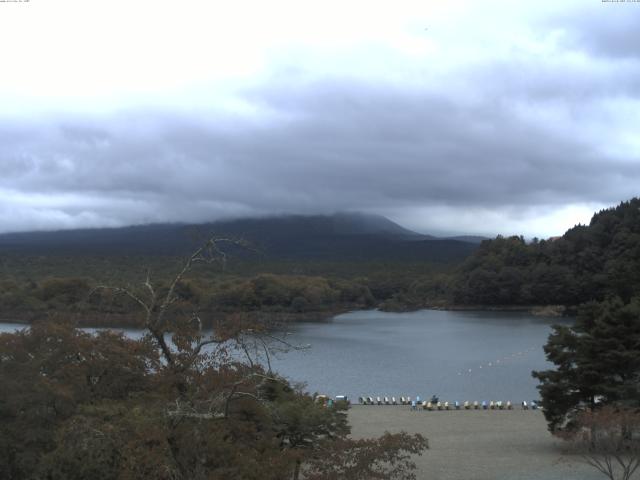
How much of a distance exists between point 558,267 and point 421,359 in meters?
58.1

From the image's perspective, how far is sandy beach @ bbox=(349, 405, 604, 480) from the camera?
664 inches

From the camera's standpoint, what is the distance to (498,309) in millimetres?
101562

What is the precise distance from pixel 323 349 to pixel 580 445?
36.0 meters

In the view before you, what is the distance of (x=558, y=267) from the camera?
9881cm

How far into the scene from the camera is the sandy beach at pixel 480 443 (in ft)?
55.4

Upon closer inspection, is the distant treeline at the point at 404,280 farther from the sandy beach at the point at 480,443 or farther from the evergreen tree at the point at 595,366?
the evergreen tree at the point at 595,366

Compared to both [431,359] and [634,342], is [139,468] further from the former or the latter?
[431,359]

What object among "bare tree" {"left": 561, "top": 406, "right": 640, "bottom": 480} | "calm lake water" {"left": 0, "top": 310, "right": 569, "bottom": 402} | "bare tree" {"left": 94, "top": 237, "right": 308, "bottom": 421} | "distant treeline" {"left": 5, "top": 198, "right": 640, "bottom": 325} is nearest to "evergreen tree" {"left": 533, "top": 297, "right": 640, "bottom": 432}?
"bare tree" {"left": 561, "top": 406, "right": 640, "bottom": 480}

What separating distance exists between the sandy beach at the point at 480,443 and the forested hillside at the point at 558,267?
69.8m

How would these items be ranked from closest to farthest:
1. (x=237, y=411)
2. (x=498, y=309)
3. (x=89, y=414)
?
(x=237, y=411) → (x=89, y=414) → (x=498, y=309)

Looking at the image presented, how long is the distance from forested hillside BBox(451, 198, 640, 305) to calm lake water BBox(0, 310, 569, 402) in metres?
21.5

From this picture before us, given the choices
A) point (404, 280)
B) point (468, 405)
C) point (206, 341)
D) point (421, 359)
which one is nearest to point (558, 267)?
point (404, 280)

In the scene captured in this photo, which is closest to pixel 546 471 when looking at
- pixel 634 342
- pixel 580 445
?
pixel 580 445

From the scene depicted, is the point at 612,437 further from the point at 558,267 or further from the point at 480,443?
the point at 558,267
